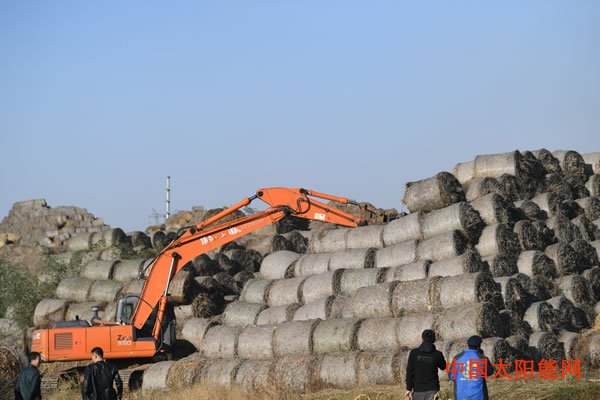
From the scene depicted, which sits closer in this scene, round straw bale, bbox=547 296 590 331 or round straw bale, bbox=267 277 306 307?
round straw bale, bbox=547 296 590 331

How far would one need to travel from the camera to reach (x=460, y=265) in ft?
68.1

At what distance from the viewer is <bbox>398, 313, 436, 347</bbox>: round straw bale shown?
1897cm

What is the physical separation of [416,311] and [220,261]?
8.87 metres

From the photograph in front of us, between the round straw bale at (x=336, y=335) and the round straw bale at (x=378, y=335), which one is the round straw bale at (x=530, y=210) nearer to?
the round straw bale at (x=378, y=335)

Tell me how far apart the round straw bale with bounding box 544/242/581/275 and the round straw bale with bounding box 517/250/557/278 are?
134 mm

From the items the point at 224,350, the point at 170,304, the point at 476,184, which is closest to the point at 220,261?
the point at 170,304

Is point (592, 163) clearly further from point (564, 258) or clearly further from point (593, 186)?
point (564, 258)

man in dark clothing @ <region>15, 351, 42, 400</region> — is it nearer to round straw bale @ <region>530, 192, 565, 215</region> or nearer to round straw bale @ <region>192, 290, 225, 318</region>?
round straw bale @ <region>192, 290, 225, 318</region>

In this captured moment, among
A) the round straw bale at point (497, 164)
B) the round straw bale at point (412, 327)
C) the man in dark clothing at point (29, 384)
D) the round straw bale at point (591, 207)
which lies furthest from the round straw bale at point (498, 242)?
the man in dark clothing at point (29, 384)

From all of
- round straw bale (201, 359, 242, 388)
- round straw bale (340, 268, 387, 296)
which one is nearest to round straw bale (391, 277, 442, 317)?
round straw bale (340, 268, 387, 296)

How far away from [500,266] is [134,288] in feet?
32.0

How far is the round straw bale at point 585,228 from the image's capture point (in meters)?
22.9

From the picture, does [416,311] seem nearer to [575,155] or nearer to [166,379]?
[166,379]

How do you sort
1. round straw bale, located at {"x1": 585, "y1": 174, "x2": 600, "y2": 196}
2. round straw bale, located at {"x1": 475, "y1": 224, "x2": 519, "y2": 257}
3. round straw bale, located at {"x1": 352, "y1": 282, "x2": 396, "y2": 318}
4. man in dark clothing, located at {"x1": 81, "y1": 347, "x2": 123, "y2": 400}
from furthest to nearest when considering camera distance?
round straw bale, located at {"x1": 585, "y1": 174, "x2": 600, "y2": 196}, round straw bale, located at {"x1": 475, "y1": 224, "x2": 519, "y2": 257}, round straw bale, located at {"x1": 352, "y1": 282, "x2": 396, "y2": 318}, man in dark clothing, located at {"x1": 81, "y1": 347, "x2": 123, "y2": 400}
